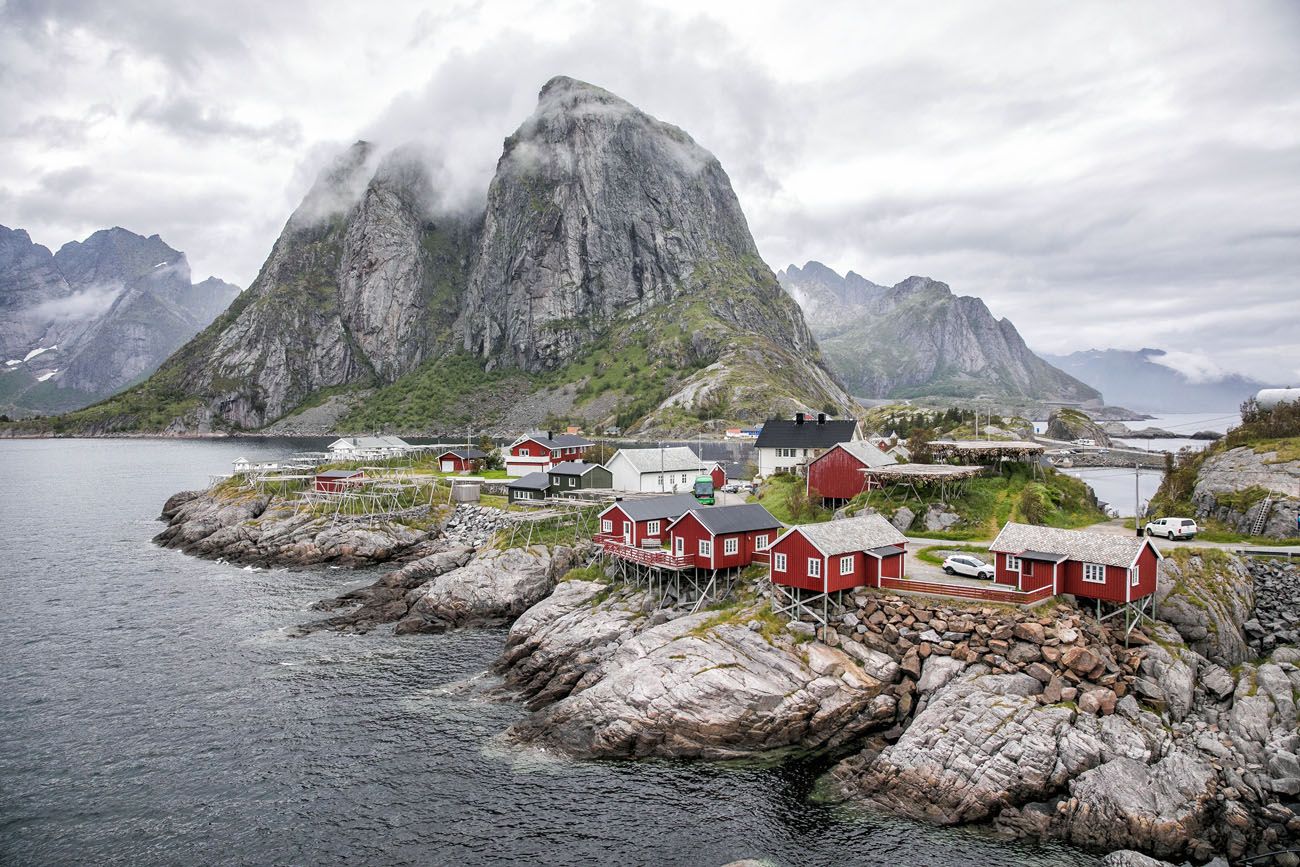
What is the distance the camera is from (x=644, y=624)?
43.6 meters

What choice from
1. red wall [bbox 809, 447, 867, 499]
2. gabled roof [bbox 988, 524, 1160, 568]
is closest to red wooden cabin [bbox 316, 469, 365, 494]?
red wall [bbox 809, 447, 867, 499]

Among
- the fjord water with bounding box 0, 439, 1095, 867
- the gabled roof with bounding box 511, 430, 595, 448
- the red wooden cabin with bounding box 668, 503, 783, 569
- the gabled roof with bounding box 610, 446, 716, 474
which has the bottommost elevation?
the fjord water with bounding box 0, 439, 1095, 867

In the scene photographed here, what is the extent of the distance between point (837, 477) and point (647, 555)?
67.3 feet

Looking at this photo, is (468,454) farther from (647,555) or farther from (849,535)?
(849,535)

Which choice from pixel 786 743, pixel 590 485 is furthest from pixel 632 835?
pixel 590 485

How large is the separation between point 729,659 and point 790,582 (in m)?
6.18

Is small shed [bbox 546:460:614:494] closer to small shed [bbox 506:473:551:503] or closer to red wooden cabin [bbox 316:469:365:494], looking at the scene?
small shed [bbox 506:473:551:503]

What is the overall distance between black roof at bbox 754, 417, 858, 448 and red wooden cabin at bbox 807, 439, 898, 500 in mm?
14192

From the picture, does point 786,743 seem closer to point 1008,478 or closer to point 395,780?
point 395,780

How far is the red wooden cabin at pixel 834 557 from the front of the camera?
38.2m

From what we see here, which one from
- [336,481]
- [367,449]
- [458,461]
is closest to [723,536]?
[336,481]

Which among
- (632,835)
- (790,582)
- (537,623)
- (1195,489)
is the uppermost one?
(1195,489)

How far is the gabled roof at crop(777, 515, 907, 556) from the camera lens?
127ft

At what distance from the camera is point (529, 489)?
260 ft
